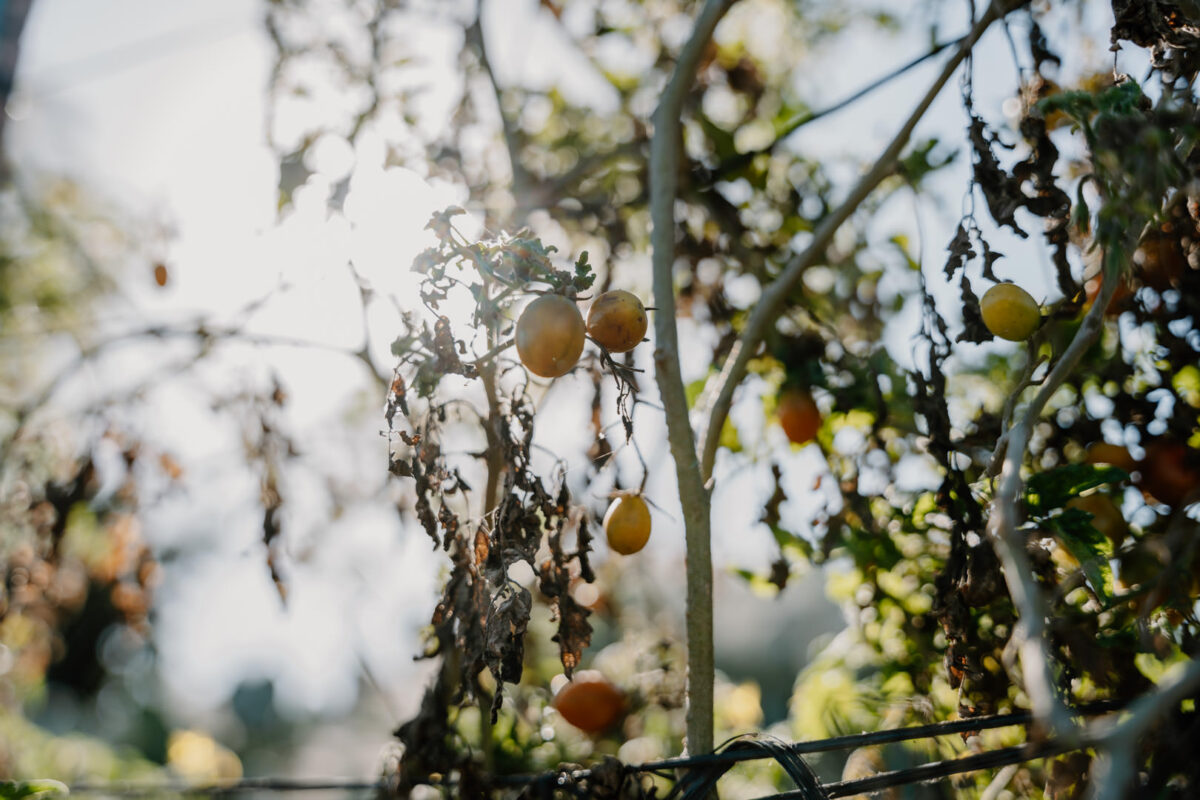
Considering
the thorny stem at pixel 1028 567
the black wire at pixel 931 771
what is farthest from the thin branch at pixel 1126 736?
the black wire at pixel 931 771

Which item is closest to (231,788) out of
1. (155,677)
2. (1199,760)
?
(1199,760)

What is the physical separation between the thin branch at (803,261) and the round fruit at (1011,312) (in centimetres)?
34

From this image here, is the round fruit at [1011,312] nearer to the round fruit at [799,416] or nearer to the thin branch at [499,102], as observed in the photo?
the round fruit at [799,416]

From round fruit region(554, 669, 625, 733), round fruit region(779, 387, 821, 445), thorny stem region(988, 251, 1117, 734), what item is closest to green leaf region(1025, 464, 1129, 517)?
thorny stem region(988, 251, 1117, 734)

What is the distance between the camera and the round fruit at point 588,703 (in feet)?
5.68

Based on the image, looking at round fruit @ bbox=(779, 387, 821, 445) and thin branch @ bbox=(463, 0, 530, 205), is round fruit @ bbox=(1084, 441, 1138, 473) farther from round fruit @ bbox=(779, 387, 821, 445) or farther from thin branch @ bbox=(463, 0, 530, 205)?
thin branch @ bbox=(463, 0, 530, 205)

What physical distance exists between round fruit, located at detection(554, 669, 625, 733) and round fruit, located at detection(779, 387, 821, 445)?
70 centimetres

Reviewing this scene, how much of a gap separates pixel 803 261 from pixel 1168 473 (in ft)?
2.25

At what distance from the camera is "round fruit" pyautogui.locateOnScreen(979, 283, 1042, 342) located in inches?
41.0

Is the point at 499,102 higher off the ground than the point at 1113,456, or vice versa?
the point at 499,102

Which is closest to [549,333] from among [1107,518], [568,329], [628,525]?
[568,329]

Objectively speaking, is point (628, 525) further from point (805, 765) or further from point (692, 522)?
point (805, 765)

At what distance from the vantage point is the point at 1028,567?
77 cm

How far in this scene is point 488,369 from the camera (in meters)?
1.13
